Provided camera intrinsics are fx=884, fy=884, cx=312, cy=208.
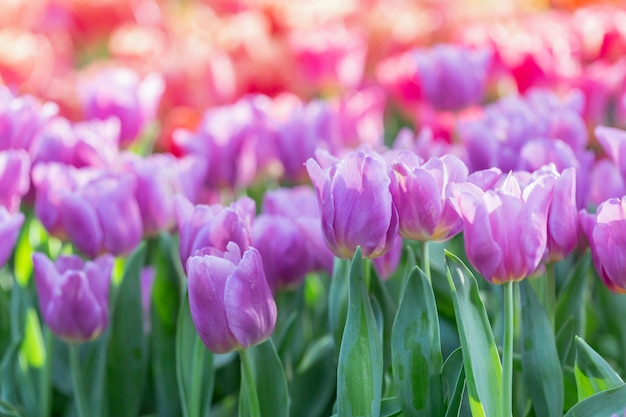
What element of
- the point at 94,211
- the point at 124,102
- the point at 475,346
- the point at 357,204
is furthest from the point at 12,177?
the point at 475,346

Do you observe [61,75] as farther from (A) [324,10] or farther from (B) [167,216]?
(B) [167,216]

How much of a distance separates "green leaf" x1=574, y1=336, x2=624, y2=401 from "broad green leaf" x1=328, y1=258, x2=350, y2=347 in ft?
0.79

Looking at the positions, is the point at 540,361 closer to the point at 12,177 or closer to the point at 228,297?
the point at 228,297

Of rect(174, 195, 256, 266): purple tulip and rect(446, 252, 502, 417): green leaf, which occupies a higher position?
rect(174, 195, 256, 266): purple tulip

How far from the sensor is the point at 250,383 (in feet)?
2.55

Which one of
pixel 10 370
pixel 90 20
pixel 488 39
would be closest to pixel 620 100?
pixel 488 39

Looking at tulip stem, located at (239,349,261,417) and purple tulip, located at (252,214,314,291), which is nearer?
tulip stem, located at (239,349,261,417)

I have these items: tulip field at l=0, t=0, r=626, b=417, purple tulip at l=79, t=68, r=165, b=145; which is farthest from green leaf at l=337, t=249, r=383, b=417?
purple tulip at l=79, t=68, r=165, b=145

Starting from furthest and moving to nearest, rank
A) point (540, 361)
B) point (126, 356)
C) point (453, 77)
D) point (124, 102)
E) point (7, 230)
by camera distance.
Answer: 1. point (453, 77)
2. point (124, 102)
3. point (126, 356)
4. point (7, 230)
5. point (540, 361)

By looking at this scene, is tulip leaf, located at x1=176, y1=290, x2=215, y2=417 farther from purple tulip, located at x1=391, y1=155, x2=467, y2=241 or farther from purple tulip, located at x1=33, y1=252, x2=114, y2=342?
purple tulip, located at x1=391, y1=155, x2=467, y2=241

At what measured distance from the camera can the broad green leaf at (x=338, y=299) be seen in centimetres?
89

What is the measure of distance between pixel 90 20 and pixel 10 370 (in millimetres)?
1766

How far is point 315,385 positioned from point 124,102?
0.61m

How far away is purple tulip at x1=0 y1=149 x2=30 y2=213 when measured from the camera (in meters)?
1.03
